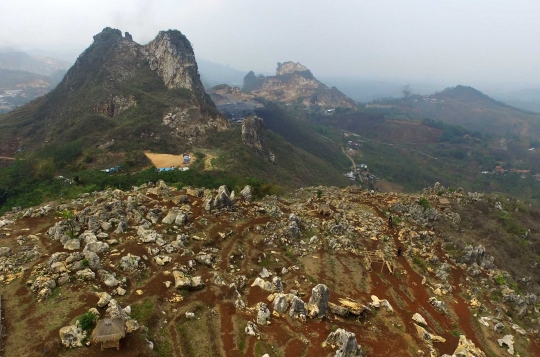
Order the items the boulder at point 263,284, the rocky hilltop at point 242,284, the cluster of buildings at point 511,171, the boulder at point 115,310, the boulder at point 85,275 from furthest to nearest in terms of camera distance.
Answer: the cluster of buildings at point 511,171
the boulder at point 263,284
the boulder at point 85,275
the rocky hilltop at point 242,284
the boulder at point 115,310

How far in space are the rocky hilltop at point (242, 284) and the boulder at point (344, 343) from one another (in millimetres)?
67

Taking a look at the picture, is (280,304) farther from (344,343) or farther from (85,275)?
(85,275)

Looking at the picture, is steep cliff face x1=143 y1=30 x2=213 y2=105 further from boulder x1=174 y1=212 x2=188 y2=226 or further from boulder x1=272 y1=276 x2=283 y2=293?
boulder x1=272 y1=276 x2=283 y2=293

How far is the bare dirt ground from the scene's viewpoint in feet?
221

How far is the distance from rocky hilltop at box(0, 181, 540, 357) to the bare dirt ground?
33435 mm

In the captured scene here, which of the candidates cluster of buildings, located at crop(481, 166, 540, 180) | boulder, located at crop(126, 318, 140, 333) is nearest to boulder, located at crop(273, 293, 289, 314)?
boulder, located at crop(126, 318, 140, 333)

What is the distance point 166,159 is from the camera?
70625 mm

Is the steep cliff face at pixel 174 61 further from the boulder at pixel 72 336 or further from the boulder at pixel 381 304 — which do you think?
the boulder at pixel 72 336

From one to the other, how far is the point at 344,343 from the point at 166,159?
203 ft

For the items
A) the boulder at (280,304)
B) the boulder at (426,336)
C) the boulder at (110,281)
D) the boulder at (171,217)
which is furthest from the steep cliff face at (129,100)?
the boulder at (426,336)

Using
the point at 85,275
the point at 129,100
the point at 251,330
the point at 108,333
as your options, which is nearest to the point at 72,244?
the point at 85,275

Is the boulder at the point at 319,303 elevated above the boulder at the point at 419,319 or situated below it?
above

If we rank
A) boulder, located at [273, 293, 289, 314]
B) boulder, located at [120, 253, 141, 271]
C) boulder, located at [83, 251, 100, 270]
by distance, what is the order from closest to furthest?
1. boulder, located at [273, 293, 289, 314]
2. boulder, located at [83, 251, 100, 270]
3. boulder, located at [120, 253, 141, 271]

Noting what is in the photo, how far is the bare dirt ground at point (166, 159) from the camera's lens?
67.4 meters
